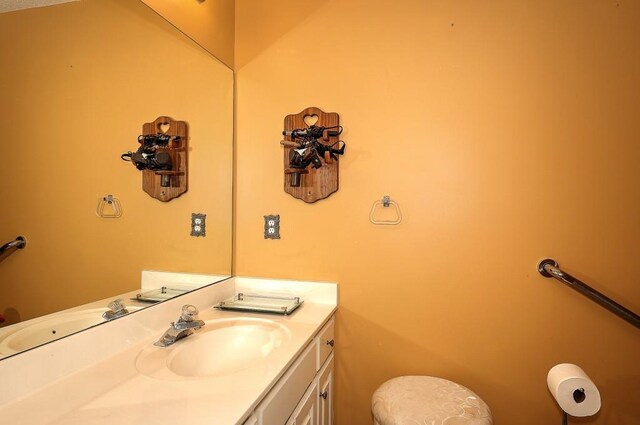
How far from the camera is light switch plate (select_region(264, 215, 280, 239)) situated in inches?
64.4

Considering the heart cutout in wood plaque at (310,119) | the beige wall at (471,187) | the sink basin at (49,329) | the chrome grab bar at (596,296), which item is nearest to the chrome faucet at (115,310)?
the sink basin at (49,329)

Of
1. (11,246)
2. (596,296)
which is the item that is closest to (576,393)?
(596,296)

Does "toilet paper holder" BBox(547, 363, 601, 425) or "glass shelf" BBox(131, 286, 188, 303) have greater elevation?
A: "glass shelf" BBox(131, 286, 188, 303)

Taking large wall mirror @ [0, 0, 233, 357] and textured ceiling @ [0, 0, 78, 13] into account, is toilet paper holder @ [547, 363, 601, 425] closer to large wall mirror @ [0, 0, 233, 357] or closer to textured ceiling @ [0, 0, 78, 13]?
large wall mirror @ [0, 0, 233, 357]

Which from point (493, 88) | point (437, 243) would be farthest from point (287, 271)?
point (493, 88)

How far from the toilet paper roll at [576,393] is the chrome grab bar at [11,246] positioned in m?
1.74

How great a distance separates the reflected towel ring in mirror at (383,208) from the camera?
4.83ft

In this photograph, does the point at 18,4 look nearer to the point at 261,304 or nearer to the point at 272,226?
the point at 272,226

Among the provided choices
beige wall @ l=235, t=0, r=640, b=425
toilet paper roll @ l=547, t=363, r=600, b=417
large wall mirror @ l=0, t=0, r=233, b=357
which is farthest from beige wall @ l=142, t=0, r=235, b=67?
toilet paper roll @ l=547, t=363, r=600, b=417

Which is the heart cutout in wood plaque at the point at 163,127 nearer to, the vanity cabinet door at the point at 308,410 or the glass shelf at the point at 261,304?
the glass shelf at the point at 261,304

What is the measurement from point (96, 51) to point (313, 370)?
1401mm

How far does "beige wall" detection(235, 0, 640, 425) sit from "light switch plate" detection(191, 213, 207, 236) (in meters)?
0.36

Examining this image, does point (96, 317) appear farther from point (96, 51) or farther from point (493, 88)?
point (493, 88)

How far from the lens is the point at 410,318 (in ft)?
4.81
